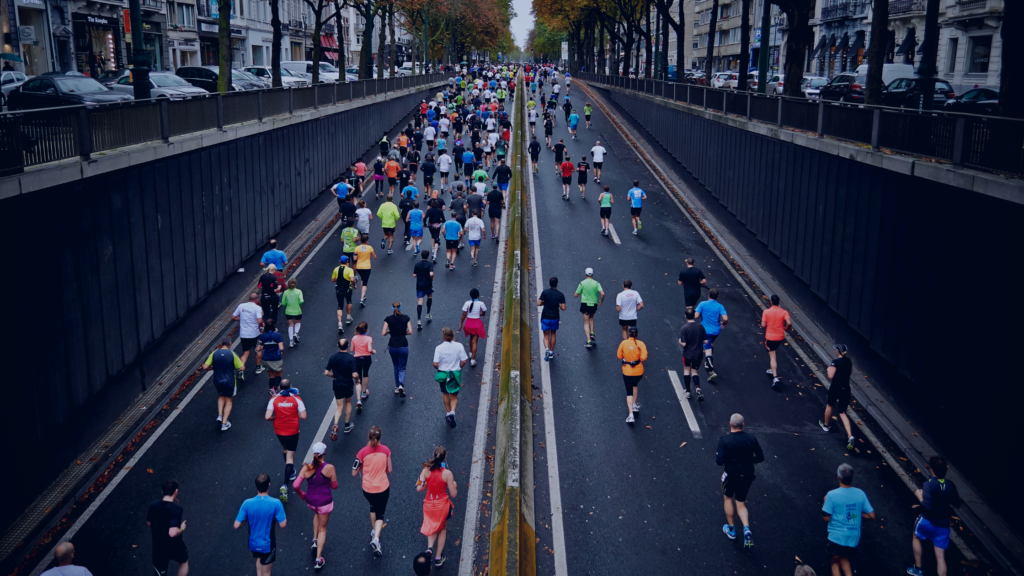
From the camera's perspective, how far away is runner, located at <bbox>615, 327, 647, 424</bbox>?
43.5 feet

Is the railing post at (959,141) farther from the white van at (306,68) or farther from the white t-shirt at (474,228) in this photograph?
the white van at (306,68)

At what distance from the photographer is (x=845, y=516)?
9.38 m

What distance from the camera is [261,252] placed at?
71.2ft

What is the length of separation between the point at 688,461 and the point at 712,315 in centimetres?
380

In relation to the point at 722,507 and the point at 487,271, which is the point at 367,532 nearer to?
the point at 722,507

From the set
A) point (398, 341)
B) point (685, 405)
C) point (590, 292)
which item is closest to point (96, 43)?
point (398, 341)

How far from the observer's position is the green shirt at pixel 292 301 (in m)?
16.2

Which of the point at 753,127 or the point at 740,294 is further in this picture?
the point at 753,127

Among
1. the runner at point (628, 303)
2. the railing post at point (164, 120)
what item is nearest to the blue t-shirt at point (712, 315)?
the runner at point (628, 303)

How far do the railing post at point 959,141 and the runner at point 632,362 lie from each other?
5593mm

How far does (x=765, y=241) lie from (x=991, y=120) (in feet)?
36.1

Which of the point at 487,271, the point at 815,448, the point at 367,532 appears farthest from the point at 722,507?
the point at 487,271

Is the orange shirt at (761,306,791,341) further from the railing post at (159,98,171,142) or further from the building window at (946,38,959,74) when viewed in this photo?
the building window at (946,38,959,74)

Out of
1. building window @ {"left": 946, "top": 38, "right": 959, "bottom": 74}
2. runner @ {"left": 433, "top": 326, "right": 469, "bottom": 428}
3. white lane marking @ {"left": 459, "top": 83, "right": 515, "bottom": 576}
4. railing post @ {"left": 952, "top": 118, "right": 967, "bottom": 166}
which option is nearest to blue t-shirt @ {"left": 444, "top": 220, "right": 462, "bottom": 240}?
white lane marking @ {"left": 459, "top": 83, "right": 515, "bottom": 576}
